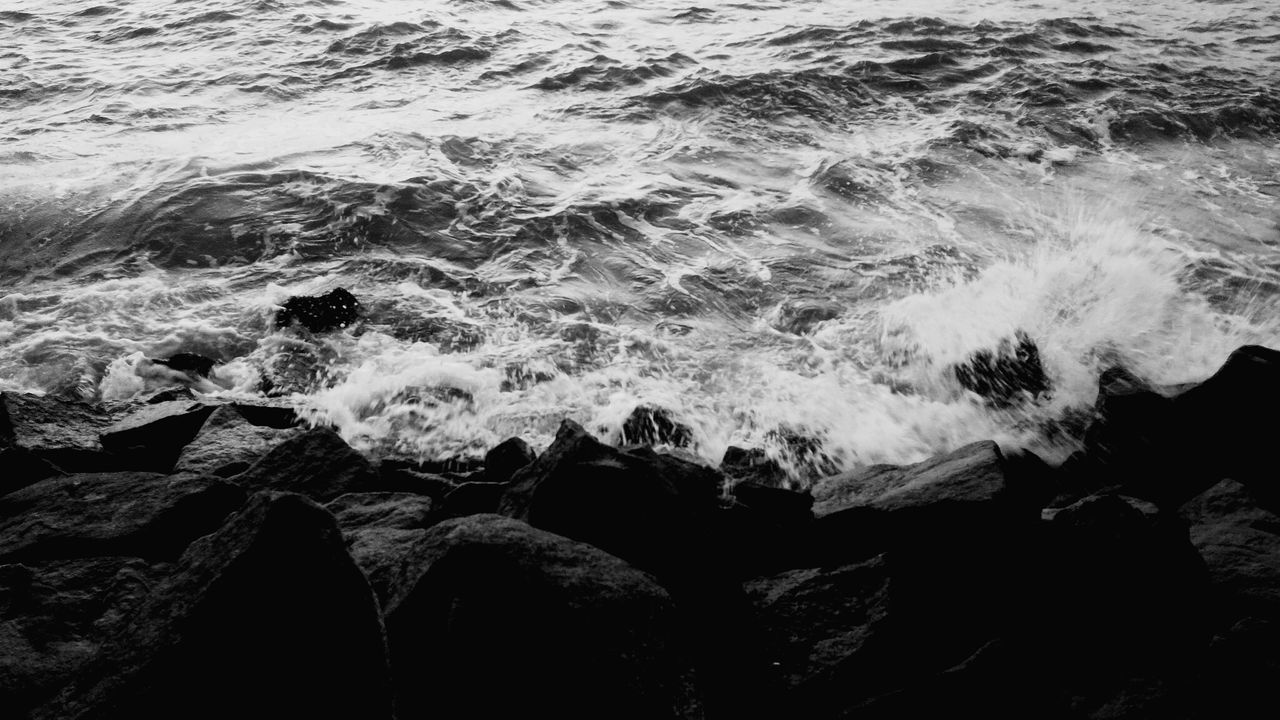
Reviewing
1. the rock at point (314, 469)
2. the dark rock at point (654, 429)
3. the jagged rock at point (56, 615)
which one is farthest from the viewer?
the dark rock at point (654, 429)

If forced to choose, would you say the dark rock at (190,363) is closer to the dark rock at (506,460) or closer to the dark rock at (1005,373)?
the dark rock at (506,460)

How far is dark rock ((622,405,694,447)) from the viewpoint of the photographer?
533 centimetres

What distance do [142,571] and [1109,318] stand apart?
6.66 metres

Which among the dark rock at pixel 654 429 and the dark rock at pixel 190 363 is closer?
the dark rock at pixel 654 429

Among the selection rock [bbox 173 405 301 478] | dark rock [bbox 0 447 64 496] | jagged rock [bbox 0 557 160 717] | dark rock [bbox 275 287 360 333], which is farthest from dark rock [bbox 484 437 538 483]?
dark rock [bbox 275 287 360 333]

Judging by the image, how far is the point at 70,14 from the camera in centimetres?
1681

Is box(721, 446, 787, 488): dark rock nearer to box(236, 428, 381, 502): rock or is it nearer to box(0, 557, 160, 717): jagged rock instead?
box(236, 428, 381, 502): rock

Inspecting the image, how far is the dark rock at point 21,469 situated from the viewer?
165 inches

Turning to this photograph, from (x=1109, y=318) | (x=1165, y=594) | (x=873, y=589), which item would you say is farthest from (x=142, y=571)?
(x=1109, y=318)

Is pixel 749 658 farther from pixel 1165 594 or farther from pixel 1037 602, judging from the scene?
pixel 1165 594

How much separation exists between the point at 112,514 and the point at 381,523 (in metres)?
1.15

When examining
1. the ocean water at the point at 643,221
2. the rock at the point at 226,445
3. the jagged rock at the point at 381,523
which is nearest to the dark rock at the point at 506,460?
the jagged rock at the point at 381,523

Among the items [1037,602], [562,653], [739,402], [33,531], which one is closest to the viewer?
[562,653]

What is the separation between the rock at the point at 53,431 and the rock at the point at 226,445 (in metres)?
0.48
